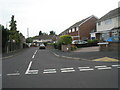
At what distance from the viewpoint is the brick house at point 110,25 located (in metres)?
27.0

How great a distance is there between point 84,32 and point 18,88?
38803 mm

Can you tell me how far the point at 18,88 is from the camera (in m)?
5.28

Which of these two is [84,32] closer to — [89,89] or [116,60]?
[116,60]

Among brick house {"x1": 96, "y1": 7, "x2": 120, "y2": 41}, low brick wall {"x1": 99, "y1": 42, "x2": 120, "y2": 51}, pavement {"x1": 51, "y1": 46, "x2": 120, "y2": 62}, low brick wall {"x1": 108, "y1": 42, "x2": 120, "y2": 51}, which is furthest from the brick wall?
pavement {"x1": 51, "y1": 46, "x2": 120, "y2": 62}

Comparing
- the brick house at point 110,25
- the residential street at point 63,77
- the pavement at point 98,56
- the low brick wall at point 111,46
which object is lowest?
the residential street at point 63,77

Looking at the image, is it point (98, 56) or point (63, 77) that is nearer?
point (63, 77)

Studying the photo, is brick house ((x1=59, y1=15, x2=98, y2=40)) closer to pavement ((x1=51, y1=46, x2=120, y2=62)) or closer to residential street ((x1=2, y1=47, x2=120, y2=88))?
pavement ((x1=51, y1=46, x2=120, y2=62))

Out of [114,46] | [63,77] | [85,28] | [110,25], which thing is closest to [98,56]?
[114,46]

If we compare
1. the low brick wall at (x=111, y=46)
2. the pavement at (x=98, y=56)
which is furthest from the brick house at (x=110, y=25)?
the pavement at (x=98, y=56)

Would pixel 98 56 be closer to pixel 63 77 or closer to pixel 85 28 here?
pixel 63 77

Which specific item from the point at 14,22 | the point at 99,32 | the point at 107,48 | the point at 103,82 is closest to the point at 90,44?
the point at 99,32

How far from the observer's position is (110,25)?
97.5 feet

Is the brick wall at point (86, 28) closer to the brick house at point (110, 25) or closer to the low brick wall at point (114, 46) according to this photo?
the brick house at point (110, 25)

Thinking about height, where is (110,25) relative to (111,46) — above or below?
above
